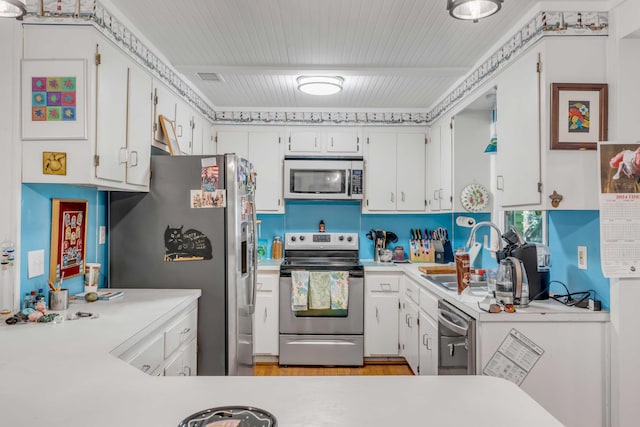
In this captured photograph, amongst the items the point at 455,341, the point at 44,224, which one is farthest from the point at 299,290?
the point at 44,224

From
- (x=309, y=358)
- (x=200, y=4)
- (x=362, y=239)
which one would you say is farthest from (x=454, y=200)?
(x=200, y=4)

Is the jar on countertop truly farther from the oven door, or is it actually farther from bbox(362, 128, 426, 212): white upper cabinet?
the oven door

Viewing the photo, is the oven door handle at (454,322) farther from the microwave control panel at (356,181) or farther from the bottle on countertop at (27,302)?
the bottle on countertop at (27,302)

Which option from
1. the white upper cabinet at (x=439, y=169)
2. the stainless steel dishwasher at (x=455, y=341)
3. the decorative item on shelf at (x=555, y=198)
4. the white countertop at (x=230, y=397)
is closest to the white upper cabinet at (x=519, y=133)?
the decorative item on shelf at (x=555, y=198)

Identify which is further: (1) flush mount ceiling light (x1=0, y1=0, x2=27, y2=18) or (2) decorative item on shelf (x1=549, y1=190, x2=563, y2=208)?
(2) decorative item on shelf (x1=549, y1=190, x2=563, y2=208)

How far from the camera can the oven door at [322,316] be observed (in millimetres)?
3744

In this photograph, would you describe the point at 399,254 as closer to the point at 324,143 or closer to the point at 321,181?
the point at 321,181

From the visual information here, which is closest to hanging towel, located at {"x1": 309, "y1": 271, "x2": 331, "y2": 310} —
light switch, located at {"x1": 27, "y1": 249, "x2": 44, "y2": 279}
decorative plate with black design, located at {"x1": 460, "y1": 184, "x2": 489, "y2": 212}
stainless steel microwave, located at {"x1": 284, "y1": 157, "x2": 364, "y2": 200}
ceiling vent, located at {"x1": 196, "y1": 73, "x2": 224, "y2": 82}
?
stainless steel microwave, located at {"x1": 284, "y1": 157, "x2": 364, "y2": 200}

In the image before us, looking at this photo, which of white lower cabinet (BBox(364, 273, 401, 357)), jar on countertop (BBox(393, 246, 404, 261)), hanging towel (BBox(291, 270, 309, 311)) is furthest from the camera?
jar on countertop (BBox(393, 246, 404, 261))

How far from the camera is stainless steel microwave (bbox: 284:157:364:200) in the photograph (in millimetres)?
4098

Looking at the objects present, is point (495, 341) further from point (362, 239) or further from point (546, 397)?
point (362, 239)

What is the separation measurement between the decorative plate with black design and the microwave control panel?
104 centimetres

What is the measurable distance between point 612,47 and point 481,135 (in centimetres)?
142

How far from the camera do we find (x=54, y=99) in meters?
1.89
